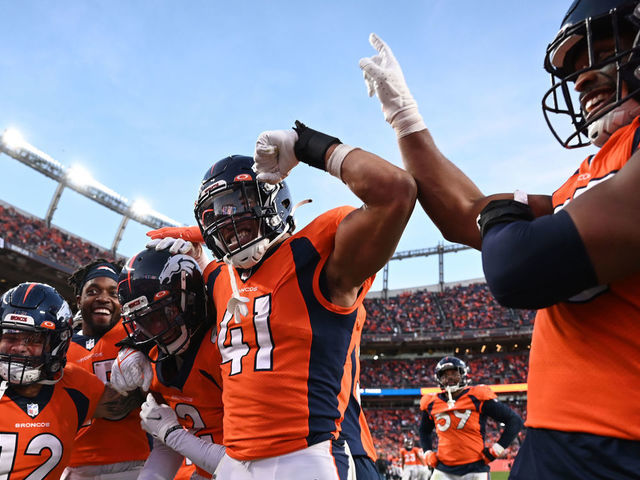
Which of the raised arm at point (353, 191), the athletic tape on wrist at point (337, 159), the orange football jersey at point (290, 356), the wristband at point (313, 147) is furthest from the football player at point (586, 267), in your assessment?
the orange football jersey at point (290, 356)

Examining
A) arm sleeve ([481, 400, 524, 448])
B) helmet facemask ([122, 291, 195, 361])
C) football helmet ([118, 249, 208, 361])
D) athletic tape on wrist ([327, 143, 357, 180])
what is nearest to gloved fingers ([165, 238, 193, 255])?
football helmet ([118, 249, 208, 361])

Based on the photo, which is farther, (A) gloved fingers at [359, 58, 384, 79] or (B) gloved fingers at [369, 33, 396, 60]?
(B) gloved fingers at [369, 33, 396, 60]

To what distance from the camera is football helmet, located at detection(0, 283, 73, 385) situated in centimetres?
326

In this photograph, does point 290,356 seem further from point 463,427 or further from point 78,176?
point 78,176

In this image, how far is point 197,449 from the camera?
3.03 meters

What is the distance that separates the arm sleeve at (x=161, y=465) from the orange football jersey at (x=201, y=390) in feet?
0.90

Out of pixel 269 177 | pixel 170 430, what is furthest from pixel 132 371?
pixel 269 177

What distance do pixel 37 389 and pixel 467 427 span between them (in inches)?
246

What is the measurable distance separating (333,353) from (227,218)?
92 cm

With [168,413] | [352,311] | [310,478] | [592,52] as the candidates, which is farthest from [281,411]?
[592,52]

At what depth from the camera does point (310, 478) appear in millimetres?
2145

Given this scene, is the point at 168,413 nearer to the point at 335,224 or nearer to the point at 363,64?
the point at 335,224

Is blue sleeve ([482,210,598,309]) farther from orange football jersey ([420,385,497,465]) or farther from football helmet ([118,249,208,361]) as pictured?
orange football jersey ([420,385,497,465])

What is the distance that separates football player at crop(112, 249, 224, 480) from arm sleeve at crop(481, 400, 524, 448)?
226 inches
